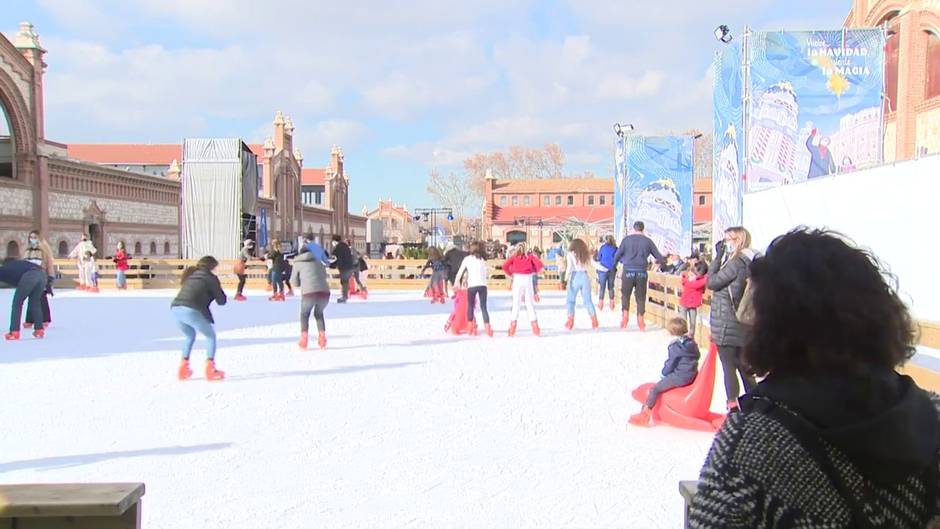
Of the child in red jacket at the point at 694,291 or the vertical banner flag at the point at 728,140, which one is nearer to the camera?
the child in red jacket at the point at 694,291

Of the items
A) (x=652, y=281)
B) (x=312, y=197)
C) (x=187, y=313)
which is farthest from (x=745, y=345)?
(x=312, y=197)

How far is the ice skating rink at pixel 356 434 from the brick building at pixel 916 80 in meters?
10.1

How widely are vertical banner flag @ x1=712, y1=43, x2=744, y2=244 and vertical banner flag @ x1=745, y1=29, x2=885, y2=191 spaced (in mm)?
145

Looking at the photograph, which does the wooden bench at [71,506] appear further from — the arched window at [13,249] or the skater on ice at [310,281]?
the arched window at [13,249]

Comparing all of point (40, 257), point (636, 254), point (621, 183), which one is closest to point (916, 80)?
point (621, 183)

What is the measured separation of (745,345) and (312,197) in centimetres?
6693

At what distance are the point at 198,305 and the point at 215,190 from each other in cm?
1340

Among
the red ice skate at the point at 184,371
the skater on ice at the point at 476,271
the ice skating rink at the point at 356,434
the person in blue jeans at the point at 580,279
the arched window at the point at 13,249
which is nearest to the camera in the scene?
the ice skating rink at the point at 356,434

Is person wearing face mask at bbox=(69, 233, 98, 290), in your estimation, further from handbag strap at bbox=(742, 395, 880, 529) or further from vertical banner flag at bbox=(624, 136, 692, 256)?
handbag strap at bbox=(742, 395, 880, 529)

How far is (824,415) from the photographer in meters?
1.12

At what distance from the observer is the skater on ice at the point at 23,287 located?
30.1ft

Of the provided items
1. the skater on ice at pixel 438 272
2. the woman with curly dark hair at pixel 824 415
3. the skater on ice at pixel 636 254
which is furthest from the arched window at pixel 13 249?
the woman with curly dark hair at pixel 824 415

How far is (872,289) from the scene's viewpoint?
3.92ft

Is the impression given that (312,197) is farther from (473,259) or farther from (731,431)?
(731,431)
